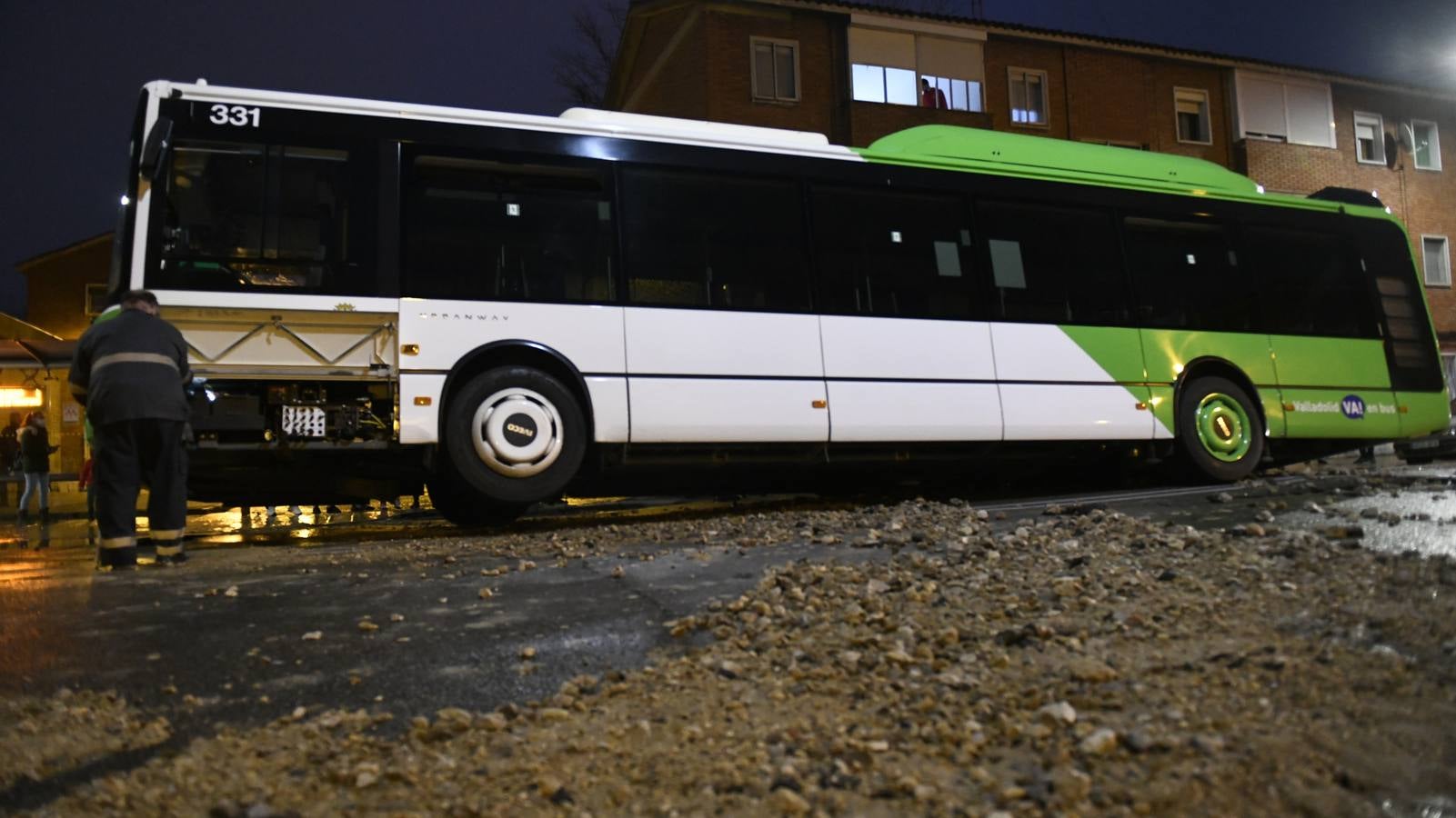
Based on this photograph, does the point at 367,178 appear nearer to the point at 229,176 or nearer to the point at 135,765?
the point at 229,176

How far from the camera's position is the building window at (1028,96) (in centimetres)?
2672


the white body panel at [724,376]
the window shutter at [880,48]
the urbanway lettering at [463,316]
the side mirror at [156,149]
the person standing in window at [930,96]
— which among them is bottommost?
the white body panel at [724,376]

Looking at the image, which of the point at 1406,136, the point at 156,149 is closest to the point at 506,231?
the point at 156,149

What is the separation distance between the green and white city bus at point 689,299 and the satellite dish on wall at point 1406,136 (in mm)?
26135

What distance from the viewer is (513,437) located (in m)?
7.19

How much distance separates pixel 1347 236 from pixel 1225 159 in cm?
1976

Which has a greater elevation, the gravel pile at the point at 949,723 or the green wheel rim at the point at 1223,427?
the green wheel rim at the point at 1223,427

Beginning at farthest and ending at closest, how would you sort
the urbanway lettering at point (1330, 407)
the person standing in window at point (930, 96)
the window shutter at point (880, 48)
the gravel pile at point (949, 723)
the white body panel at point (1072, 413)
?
the person standing in window at point (930, 96)
the window shutter at point (880, 48)
the urbanway lettering at point (1330, 407)
the white body panel at point (1072, 413)
the gravel pile at point (949, 723)

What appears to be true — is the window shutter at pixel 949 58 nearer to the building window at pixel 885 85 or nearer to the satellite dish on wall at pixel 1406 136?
the building window at pixel 885 85

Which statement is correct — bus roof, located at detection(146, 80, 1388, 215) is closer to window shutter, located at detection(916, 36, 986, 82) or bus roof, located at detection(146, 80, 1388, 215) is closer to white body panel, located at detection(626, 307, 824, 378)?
white body panel, located at detection(626, 307, 824, 378)

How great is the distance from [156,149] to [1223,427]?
33.0ft

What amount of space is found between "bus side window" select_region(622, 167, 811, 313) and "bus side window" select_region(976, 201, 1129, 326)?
86.6 inches

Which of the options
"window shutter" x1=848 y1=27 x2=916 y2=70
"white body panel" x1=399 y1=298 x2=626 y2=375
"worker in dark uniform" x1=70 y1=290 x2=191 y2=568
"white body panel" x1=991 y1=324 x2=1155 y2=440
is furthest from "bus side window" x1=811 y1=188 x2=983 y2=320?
"window shutter" x1=848 y1=27 x2=916 y2=70

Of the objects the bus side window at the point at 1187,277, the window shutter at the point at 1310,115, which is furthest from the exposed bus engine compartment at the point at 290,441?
the window shutter at the point at 1310,115
